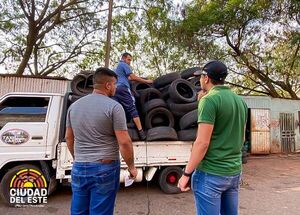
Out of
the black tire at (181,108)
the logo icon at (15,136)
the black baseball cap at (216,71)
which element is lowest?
the logo icon at (15,136)

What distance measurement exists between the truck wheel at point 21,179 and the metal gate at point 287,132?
1082 cm

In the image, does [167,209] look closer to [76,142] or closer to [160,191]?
[160,191]

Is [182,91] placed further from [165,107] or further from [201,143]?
[201,143]

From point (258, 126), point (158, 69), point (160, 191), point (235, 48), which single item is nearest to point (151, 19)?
point (158, 69)

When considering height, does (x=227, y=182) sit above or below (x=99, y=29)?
below

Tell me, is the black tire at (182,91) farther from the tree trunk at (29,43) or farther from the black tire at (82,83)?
the tree trunk at (29,43)

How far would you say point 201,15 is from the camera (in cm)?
1335

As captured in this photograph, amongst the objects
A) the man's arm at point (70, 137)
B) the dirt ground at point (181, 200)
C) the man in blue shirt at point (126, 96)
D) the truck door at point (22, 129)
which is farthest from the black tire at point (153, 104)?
the man's arm at point (70, 137)

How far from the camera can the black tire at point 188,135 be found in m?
5.18

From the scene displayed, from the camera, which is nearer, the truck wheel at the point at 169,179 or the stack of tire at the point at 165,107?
the stack of tire at the point at 165,107

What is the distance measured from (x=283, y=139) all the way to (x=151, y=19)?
323 inches

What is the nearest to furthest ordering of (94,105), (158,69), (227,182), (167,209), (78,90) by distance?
(227,182) → (94,105) → (167,209) → (78,90) → (158,69)

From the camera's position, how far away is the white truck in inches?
182

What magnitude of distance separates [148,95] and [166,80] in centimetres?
62
